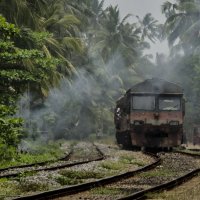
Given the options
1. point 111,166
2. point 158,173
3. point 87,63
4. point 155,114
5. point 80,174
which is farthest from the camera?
point 87,63

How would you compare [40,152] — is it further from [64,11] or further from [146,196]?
[64,11]

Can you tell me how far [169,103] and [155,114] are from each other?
82cm

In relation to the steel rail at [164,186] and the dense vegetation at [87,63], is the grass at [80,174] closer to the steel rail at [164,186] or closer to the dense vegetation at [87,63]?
the steel rail at [164,186]

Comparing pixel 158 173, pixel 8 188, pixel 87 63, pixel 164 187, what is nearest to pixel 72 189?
pixel 8 188

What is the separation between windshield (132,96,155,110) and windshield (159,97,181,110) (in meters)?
0.34

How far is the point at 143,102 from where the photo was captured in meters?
21.6

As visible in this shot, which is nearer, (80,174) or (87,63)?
(80,174)

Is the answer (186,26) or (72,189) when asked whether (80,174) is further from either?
(186,26)

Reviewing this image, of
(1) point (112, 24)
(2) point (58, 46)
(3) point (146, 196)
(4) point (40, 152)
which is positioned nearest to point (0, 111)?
(3) point (146, 196)

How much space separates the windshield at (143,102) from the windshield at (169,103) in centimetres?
34

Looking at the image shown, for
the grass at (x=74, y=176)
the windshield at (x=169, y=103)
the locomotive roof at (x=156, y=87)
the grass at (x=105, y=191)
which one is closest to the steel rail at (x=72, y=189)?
the grass at (x=105, y=191)

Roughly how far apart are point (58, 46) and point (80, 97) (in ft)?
48.9

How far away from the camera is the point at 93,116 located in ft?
134

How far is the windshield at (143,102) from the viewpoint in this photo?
21483 mm
